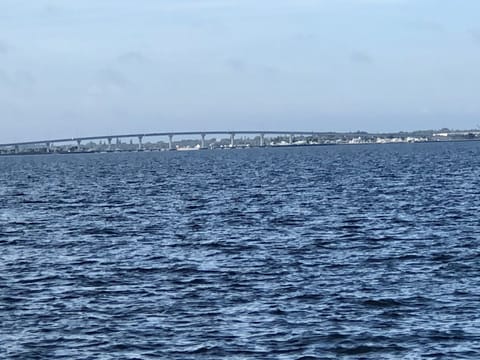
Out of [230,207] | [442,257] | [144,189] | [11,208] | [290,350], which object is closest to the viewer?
[290,350]

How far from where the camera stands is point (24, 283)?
33.0 metres

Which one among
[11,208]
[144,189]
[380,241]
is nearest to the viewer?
[380,241]

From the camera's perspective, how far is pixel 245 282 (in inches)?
1273

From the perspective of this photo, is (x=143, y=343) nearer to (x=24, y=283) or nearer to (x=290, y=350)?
(x=290, y=350)

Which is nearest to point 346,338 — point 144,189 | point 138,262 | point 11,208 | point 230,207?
point 138,262

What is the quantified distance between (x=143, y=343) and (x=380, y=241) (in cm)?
1885

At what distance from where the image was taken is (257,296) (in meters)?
30.0

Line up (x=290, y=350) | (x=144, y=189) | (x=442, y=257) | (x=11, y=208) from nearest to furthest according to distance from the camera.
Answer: (x=290, y=350) < (x=442, y=257) < (x=11, y=208) < (x=144, y=189)

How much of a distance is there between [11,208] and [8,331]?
141 feet

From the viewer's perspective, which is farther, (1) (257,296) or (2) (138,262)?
(2) (138,262)

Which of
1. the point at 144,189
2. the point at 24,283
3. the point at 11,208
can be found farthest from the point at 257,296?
the point at 144,189

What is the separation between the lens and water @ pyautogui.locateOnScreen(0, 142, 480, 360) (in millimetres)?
24469

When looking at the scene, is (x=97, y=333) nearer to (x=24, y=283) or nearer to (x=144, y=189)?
(x=24, y=283)

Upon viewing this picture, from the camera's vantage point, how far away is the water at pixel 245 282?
24.5 meters
